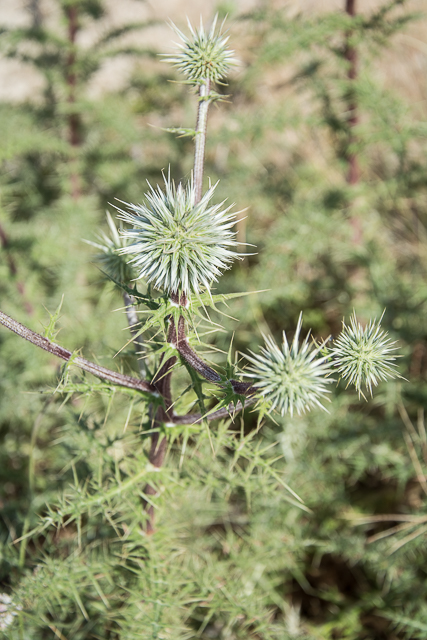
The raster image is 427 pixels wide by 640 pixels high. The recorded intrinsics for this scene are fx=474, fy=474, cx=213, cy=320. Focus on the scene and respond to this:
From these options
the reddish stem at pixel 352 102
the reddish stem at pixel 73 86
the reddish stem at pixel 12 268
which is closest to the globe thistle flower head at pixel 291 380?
the reddish stem at pixel 12 268

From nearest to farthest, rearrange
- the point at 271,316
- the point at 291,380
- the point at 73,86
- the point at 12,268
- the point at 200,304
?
the point at 291,380, the point at 200,304, the point at 12,268, the point at 73,86, the point at 271,316

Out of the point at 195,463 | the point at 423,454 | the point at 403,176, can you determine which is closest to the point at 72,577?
the point at 195,463

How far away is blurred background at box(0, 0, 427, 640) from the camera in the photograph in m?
2.38

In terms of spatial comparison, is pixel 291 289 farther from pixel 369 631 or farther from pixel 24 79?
pixel 24 79

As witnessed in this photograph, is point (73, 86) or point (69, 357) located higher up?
point (73, 86)

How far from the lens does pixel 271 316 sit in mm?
3695

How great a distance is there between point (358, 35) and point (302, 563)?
299 cm

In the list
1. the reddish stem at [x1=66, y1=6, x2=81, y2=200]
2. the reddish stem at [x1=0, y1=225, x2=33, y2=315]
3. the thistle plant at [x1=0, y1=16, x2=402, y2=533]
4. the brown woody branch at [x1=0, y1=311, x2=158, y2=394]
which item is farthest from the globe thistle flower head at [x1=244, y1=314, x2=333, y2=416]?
the reddish stem at [x1=66, y1=6, x2=81, y2=200]

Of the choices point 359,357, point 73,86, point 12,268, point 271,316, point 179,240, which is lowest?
point 359,357

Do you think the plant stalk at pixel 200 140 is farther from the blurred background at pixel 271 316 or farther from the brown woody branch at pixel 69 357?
the blurred background at pixel 271 316

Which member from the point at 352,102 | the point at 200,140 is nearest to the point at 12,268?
A: the point at 200,140

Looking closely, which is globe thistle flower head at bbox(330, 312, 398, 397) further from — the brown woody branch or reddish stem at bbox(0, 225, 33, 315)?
reddish stem at bbox(0, 225, 33, 315)

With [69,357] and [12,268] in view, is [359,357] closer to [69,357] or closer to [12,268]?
[69,357]

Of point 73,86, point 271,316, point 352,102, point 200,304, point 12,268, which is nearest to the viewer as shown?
point 200,304
